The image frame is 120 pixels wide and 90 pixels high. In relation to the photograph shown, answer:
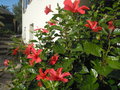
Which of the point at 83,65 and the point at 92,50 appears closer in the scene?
the point at 92,50

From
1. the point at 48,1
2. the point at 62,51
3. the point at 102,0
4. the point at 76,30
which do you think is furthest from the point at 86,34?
the point at 48,1

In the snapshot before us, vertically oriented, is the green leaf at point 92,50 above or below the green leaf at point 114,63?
above

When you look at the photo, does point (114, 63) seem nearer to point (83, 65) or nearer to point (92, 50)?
point (92, 50)

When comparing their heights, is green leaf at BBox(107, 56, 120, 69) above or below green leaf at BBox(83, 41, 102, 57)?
below

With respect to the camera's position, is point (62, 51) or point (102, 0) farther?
point (102, 0)

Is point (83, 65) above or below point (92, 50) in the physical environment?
below

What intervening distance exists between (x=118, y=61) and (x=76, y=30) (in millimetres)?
473

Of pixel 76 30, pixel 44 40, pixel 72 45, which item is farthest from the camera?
pixel 44 40

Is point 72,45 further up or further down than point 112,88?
further up

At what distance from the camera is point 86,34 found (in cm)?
122

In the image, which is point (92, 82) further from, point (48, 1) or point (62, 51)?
point (48, 1)

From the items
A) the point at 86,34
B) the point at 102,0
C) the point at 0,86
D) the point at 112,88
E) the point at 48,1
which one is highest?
the point at 48,1

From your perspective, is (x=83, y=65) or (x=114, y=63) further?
(x=83, y=65)

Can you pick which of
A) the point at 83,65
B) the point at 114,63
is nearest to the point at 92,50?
the point at 114,63
